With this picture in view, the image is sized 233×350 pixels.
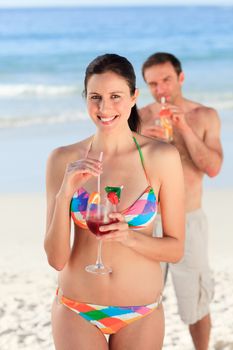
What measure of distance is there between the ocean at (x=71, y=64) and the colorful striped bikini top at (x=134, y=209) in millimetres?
7081

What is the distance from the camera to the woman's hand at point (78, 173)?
134 inches

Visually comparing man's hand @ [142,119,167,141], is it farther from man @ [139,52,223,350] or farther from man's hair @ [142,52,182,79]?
man's hair @ [142,52,182,79]

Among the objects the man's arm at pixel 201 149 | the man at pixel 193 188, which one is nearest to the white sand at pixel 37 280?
the man at pixel 193 188

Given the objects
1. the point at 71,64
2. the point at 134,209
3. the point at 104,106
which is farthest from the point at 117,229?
the point at 71,64

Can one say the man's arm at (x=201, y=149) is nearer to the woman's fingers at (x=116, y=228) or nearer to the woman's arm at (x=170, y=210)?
the woman's arm at (x=170, y=210)

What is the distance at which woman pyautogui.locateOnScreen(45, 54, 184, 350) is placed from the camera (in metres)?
3.57

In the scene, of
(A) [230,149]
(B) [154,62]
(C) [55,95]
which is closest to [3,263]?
(B) [154,62]

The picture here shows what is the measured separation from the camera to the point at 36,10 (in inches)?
2329

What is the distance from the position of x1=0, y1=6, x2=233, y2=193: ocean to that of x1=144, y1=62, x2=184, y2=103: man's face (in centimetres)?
533

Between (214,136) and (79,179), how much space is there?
2.21 metres

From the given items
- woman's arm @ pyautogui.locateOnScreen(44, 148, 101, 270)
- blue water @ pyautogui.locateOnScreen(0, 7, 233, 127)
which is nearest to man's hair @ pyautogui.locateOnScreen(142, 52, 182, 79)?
woman's arm @ pyautogui.locateOnScreen(44, 148, 101, 270)

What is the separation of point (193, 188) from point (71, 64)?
73.6 feet

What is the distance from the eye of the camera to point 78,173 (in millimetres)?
3430

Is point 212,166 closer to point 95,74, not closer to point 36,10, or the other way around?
point 95,74
